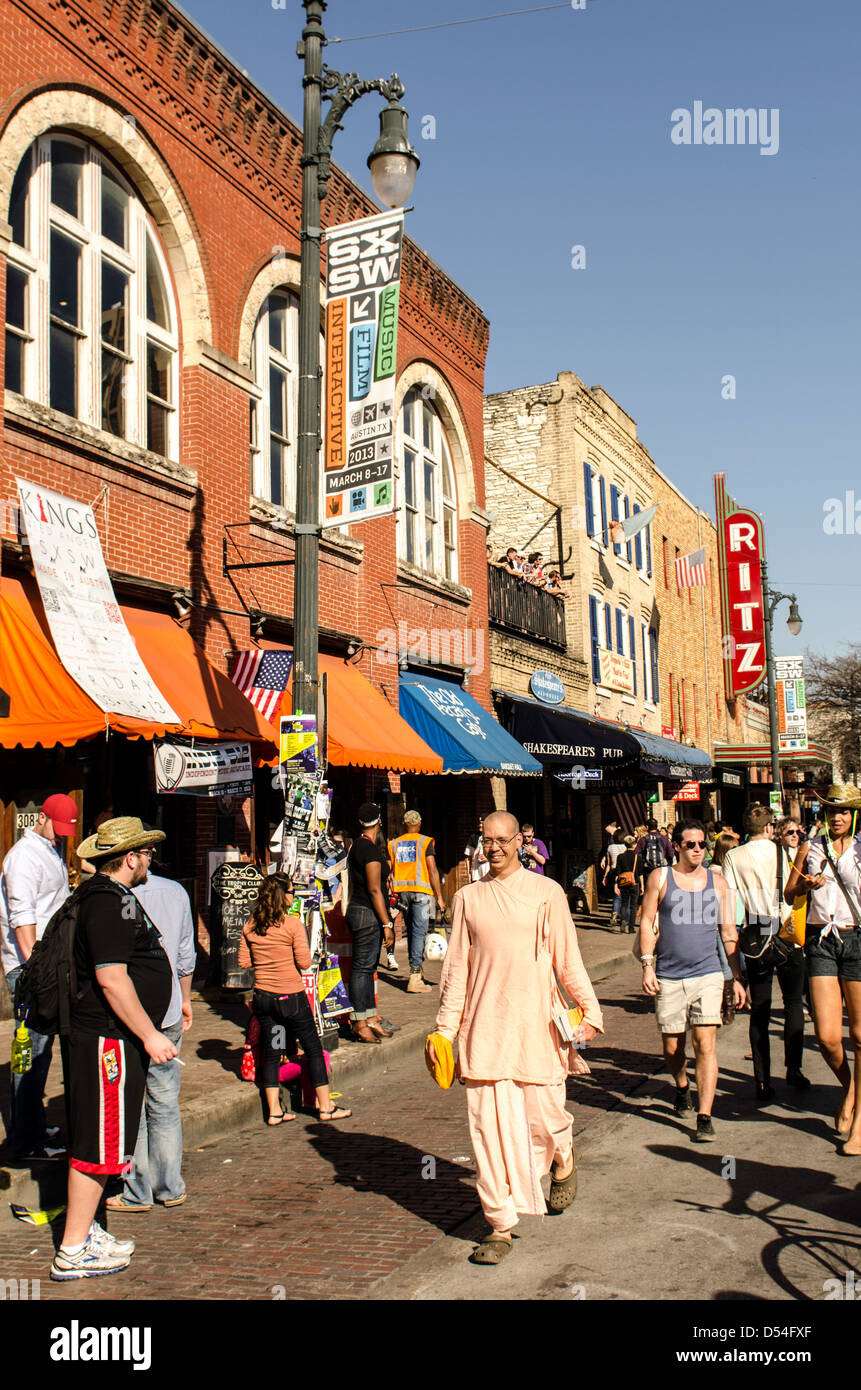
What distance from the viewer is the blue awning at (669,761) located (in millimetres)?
23141

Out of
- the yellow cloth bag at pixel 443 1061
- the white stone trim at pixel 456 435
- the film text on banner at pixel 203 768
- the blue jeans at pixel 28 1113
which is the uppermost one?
the white stone trim at pixel 456 435

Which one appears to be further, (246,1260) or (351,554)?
(351,554)

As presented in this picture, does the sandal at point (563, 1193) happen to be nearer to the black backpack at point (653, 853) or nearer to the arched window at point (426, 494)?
the black backpack at point (653, 853)

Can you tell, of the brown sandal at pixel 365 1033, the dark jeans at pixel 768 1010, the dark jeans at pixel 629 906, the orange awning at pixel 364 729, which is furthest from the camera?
the dark jeans at pixel 629 906

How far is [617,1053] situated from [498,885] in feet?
16.5

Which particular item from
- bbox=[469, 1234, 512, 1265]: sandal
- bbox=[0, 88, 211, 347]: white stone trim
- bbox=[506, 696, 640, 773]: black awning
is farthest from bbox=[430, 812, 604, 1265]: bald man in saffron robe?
bbox=[506, 696, 640, 773]: black awning

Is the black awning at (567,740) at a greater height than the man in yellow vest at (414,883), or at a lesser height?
greater

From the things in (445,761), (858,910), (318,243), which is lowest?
(858,910)

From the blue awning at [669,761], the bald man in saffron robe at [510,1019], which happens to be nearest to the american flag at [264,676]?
the bald man in saffron robe at [510,1019]

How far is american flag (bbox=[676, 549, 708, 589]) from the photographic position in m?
35.2

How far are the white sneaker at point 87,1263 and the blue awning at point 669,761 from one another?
56.2ft
